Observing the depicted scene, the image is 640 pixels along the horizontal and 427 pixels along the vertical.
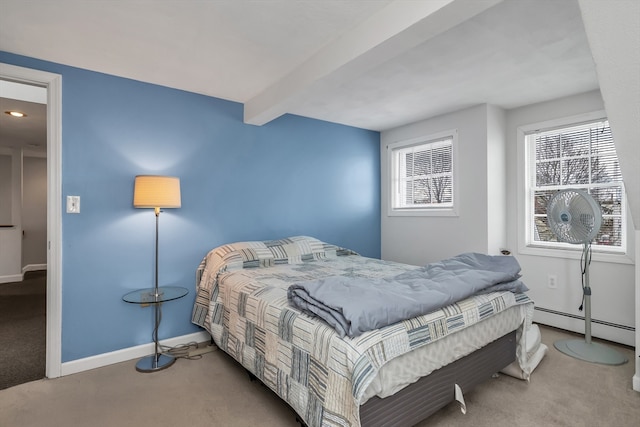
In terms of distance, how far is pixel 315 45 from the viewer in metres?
2.12

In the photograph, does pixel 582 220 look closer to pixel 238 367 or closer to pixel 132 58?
pixel 238 367

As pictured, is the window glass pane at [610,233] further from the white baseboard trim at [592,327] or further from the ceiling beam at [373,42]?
the ceiling beam at [373,42]

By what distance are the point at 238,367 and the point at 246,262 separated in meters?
0.82

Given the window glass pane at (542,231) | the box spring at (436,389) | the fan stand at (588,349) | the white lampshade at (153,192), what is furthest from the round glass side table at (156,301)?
the window glass pane at (542,231)

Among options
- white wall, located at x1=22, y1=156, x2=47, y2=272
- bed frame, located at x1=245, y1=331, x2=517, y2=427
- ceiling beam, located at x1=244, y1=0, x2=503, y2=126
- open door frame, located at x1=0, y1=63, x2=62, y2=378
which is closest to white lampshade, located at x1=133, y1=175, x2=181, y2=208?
open door frame, located at x1=0, y1=63, x2=62, y2=378

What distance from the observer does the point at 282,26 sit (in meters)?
1.90

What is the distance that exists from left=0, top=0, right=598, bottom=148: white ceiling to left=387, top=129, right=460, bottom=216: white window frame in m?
0.65

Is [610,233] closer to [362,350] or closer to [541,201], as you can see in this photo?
[541,201]

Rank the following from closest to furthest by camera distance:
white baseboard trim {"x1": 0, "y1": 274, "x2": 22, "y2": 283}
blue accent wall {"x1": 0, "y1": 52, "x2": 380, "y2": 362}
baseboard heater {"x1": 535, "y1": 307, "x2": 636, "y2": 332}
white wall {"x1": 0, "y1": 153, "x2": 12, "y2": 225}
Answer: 1. blue accent wall {"x1": 0, "y1": 52, "x2": 380, "y2": 362}
2. baseboard heater {"x1": 535, "y1": 307, "x2": 636, "y2": 332}
3. white baseboard trim {"x1": 0, "y1": 274, "x2": 22, "y2": 283}
4. white wall {"x1": 0, "y1": 153, "x2": 12, "y2": 225}

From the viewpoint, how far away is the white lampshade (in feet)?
7.95

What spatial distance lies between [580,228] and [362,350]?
2.36m

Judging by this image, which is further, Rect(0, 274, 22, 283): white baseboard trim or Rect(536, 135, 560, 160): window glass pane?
Rect(0, 274, 22, 283): white baseboard trim

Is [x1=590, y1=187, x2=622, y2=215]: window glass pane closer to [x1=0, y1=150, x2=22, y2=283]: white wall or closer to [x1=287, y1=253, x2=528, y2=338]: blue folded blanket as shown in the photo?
[x1=287, y1=253, x2=528, y2=338]: blue folded blanket

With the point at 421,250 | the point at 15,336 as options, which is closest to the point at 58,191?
the point at 15,336
